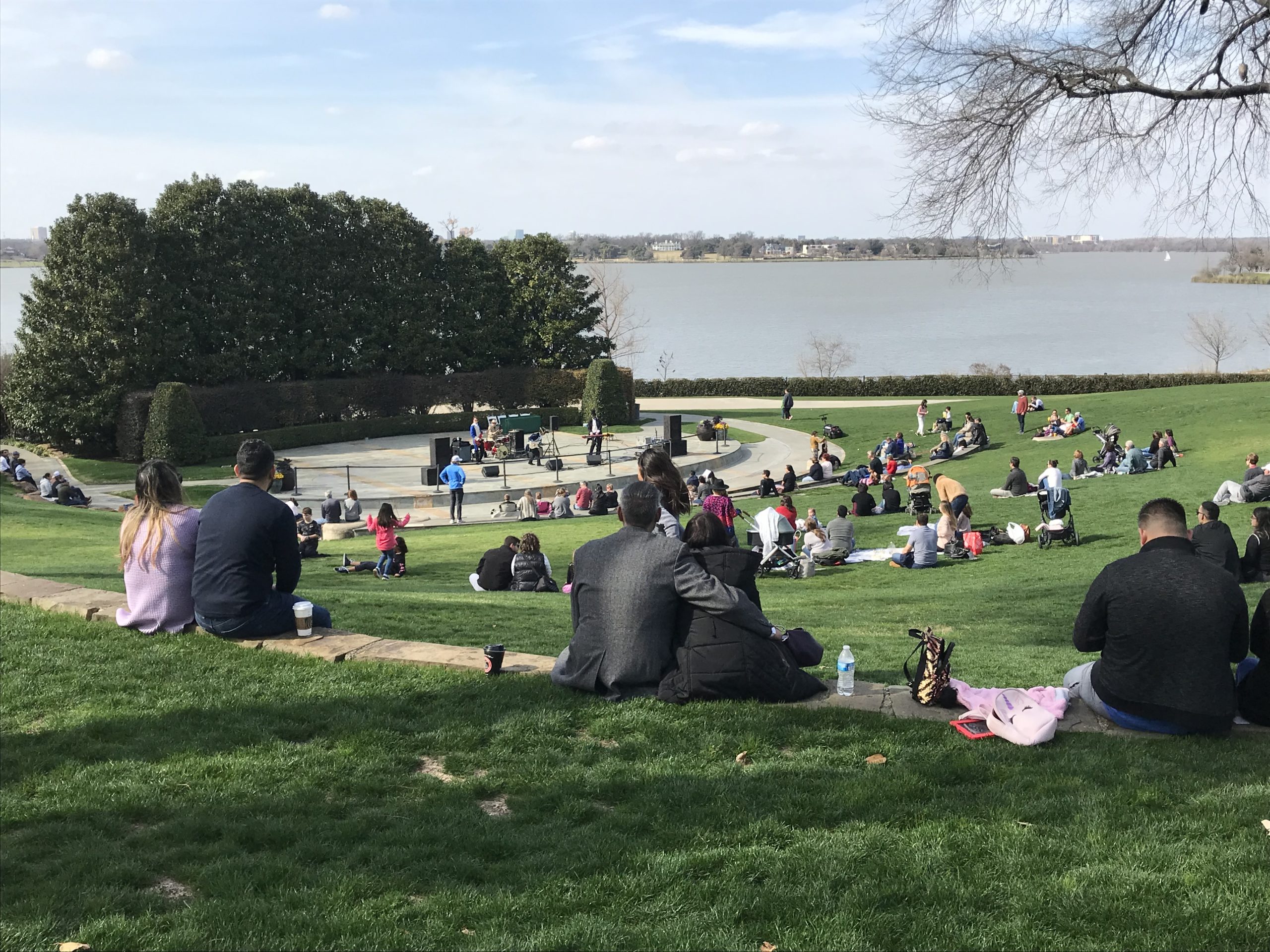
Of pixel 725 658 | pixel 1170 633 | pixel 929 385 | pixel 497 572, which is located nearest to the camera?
pixel 1170 633

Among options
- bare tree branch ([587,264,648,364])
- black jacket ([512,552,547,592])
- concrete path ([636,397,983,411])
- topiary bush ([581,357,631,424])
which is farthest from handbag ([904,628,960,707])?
bare tree branch ([587,264,648,364])

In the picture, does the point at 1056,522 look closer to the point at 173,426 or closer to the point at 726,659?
Result: the point at 726,659

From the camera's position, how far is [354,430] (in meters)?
39.8

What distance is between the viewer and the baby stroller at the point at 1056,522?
1666 cm

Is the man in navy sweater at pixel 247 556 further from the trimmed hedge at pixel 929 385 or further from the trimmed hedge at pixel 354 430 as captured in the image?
the trimmed hedge at pixel 929 385

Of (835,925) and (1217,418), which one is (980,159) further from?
(1217,418)

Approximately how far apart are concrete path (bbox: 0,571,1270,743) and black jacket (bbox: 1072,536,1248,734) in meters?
0.23

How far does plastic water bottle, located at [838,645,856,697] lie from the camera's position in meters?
6.15

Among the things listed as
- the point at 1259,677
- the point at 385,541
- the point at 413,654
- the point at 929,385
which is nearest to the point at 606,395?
the point at 929,385

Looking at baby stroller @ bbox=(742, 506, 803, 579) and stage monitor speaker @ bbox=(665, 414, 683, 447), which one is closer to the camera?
baby stroller @ bbox=(742, 506, 803, 579)

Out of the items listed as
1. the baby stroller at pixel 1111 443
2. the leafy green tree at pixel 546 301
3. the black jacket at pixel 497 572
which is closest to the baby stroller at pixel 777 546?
the black jacket at pixel 497 572

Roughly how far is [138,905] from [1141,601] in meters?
4.68

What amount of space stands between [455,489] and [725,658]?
19.9 metres

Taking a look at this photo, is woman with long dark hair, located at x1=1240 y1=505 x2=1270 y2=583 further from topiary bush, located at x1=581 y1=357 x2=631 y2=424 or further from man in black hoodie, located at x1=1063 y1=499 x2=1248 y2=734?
topiary bush, located at x1=581 y1=357 x2=631 y2=424
